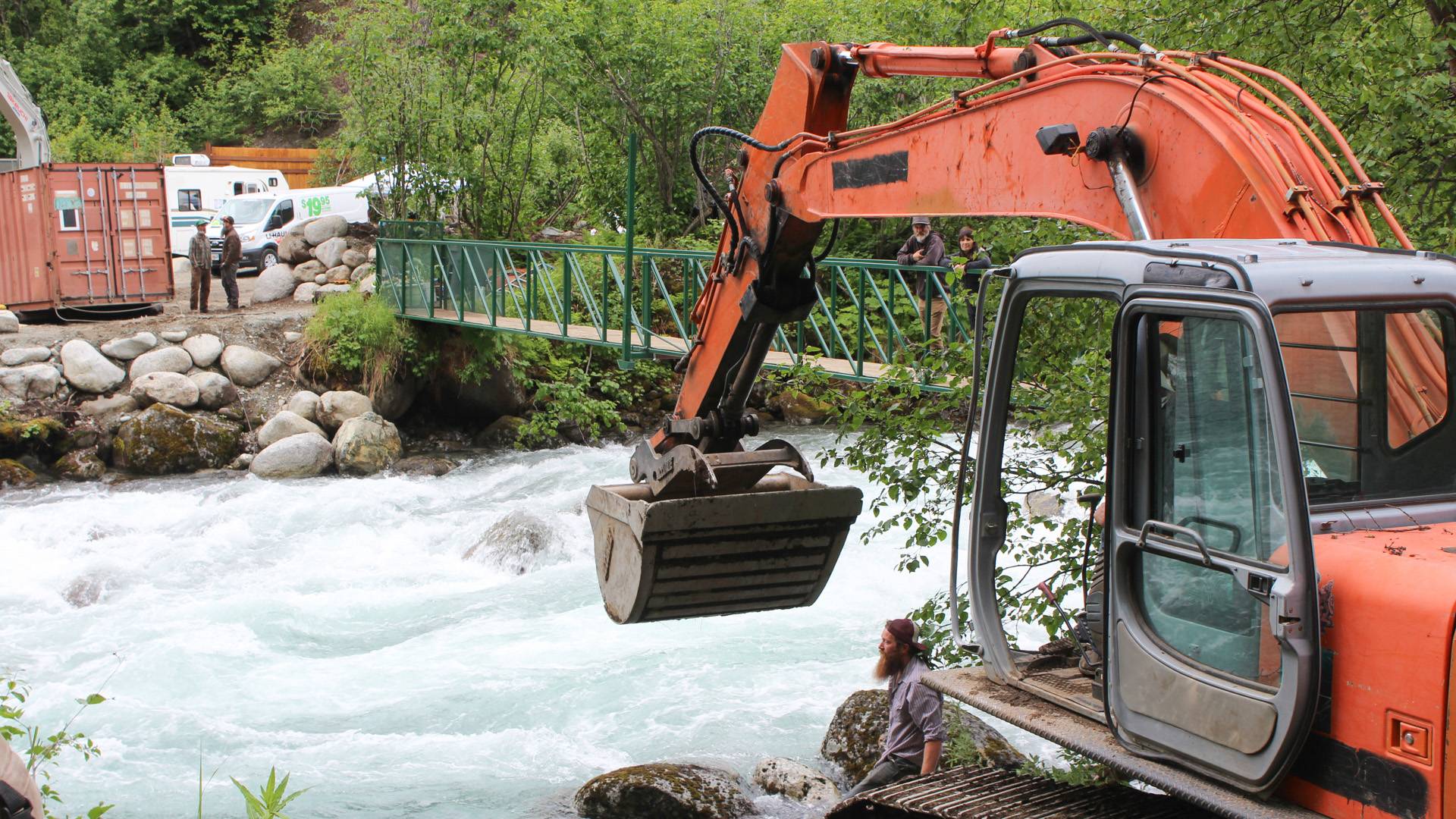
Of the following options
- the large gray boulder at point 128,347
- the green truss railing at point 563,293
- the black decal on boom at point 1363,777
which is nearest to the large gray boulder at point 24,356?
the large gray boulder at point 128,347

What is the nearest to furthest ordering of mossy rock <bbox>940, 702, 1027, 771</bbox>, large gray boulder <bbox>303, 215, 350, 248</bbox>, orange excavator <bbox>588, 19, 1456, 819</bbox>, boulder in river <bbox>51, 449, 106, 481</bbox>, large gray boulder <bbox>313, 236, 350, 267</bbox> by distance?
orange excavator <bbox>588, 19, 1456, 819</bbox> → mossy rock <bbox>940, 702, 1027, 771</bbox> → boulder in river <bbox>51, 449, 106, 481</bbox> → large gray boulder <bbox>313, 236, 350, 267</bbox> → large gray boulder <bbox>303, 215, 350, 248</bbox>

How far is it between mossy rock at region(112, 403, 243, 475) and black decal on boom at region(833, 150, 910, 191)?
1315 centimetres

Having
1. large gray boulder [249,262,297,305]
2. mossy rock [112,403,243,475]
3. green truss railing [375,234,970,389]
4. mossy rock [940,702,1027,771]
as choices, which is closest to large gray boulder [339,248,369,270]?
large gray boulder [249,262,297,305]

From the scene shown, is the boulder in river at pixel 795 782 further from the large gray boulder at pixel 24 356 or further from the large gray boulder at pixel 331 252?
the large gray boulder at pixel 331 252

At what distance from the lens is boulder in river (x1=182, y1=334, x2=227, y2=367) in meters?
18.2

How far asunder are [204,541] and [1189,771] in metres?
12.4

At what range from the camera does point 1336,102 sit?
23.3 ft

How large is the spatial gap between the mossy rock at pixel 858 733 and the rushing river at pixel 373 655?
11.4 inches

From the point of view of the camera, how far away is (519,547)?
13.9 m

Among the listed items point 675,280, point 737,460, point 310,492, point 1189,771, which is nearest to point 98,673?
point 310,492

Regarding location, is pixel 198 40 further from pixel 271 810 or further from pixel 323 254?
pixel 271 810

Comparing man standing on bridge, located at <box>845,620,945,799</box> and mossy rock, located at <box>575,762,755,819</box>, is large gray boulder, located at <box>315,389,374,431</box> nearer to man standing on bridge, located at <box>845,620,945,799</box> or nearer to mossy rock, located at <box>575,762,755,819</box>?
mossy rock, located at <box>575,762,755,819</box>

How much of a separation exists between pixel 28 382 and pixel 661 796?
12.3 meters

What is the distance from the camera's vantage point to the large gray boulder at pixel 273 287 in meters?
22.2
